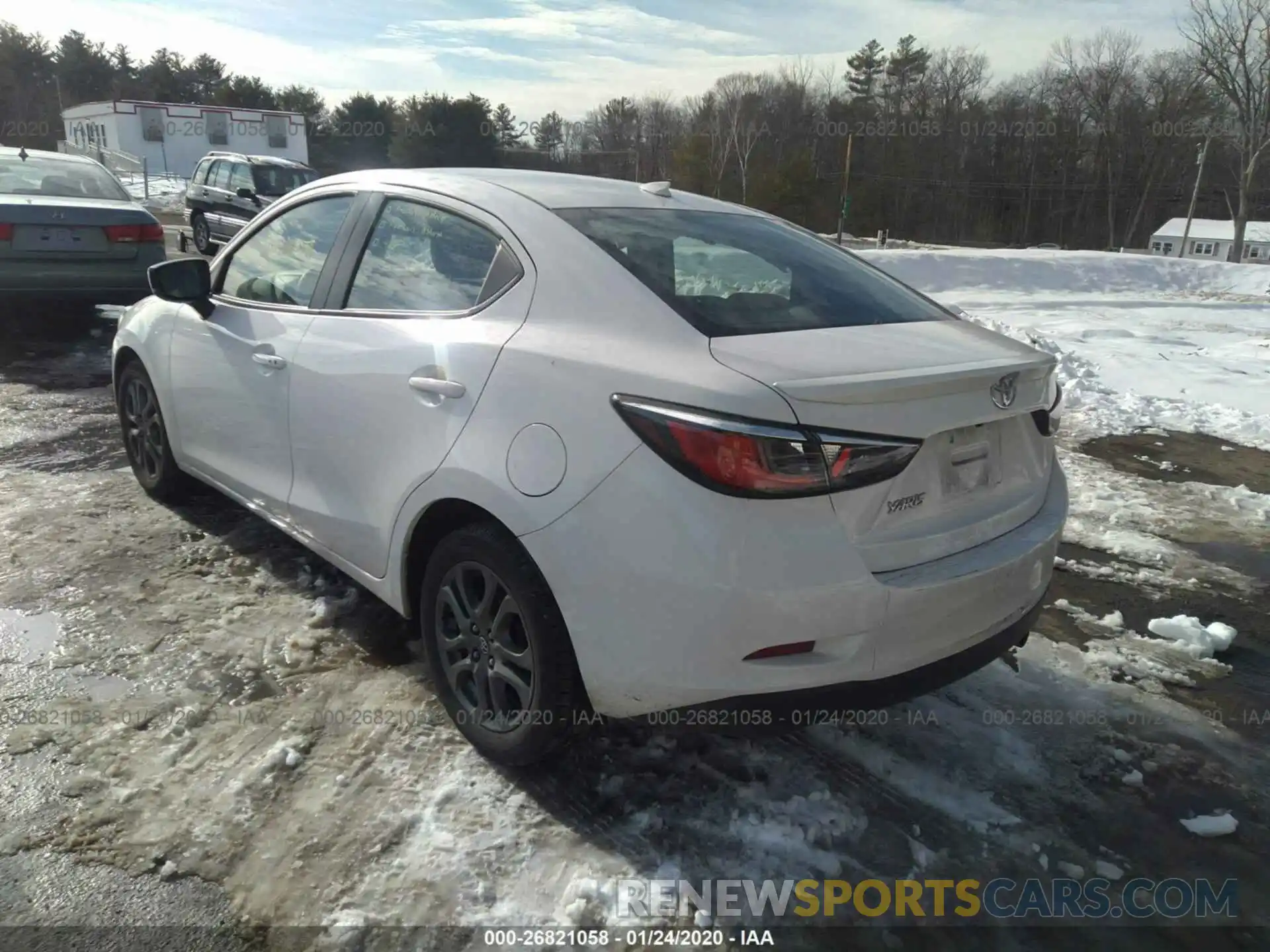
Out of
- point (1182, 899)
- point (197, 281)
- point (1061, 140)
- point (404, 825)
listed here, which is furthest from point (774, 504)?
point (1061, 140)

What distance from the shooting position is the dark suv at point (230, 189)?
591 inches

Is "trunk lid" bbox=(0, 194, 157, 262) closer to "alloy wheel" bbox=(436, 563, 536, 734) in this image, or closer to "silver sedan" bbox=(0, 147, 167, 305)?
"silver sedan" bbox=(0, 147, 167, 305)

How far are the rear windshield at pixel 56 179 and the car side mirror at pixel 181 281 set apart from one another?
544cm

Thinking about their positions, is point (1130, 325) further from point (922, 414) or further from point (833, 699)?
Result: point (833, 699)

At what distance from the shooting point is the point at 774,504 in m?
1.90

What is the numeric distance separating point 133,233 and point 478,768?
7.33 meters

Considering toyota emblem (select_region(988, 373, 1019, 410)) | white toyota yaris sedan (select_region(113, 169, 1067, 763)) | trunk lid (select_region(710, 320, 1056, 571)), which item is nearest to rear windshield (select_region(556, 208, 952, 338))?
white toyota yaris sedan (select_region(113, 169, 1067, 763))

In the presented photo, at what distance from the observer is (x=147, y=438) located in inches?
174

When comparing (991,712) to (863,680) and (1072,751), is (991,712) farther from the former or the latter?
(863,680)

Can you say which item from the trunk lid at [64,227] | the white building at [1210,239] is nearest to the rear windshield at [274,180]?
the trunk lid at [64,227]

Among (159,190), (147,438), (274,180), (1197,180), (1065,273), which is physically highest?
(1197,180)

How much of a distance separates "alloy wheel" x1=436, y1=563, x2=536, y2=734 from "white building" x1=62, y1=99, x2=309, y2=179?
51.4 m

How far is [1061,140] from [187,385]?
2866 inches

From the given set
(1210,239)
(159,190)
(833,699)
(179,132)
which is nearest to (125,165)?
(179,132)
